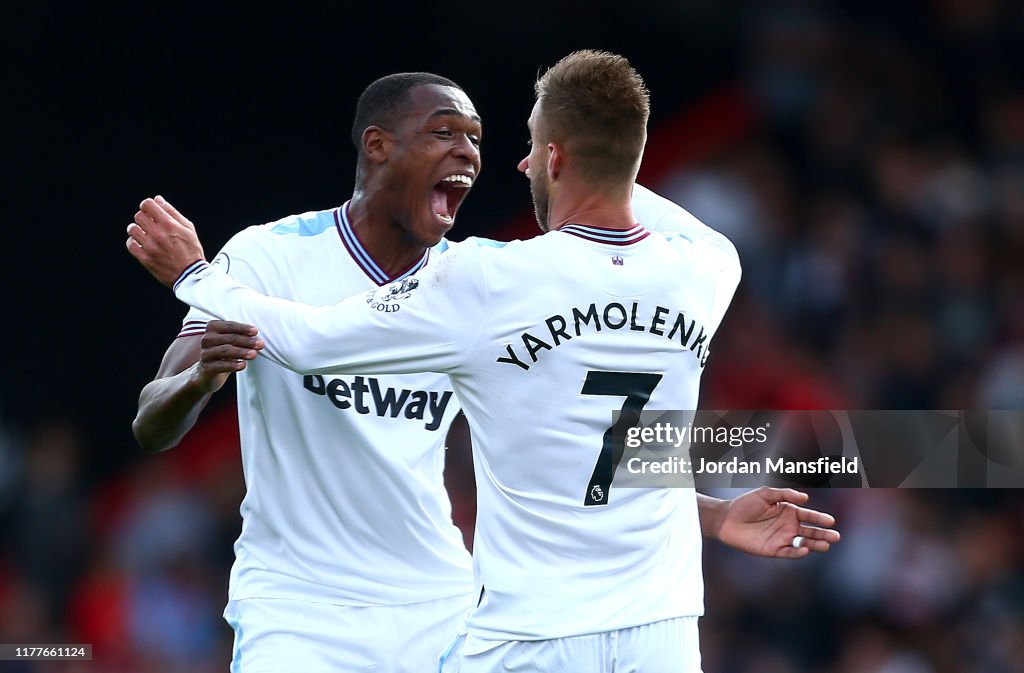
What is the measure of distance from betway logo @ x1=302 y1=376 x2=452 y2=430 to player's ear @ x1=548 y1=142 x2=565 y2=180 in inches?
40.2

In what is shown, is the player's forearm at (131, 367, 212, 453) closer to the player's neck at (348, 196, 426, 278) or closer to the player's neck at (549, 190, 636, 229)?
the player's neck at (348, 196, 426, 278)

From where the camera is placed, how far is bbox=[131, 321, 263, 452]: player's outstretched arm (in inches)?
132

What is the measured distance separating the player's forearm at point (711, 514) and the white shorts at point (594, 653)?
0.52 metres

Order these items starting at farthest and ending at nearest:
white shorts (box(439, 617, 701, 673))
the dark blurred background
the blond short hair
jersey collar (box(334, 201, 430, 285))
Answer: the dark blurred background → jersey collar (box(334, 201, 430, 285)) → the blond short hair → white shorts (box(439, 617, 701, 673))

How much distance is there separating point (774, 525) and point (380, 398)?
4.14 ft

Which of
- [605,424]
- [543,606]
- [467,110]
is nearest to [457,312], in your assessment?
[605,424]

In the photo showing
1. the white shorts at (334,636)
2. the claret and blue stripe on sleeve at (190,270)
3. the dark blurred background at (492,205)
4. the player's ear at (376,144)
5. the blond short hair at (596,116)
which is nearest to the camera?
the blond short hair at (596,116)

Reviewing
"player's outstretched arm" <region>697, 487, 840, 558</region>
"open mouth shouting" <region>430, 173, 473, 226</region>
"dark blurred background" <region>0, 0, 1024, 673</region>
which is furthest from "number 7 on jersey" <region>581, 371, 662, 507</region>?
"dark blurred background" <region>0, 0, 1024, 673</region>

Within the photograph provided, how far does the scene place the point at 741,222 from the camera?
9.99 meters

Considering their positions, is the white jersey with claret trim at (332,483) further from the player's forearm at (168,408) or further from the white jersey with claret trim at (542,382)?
the white jersey with claret trim at (542,382)

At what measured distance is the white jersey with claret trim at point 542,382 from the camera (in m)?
3.28

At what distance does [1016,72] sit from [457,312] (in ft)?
29.5

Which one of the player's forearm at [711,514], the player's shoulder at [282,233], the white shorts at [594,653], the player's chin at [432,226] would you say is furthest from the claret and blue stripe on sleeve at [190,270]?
the player's forearm at [711,514]

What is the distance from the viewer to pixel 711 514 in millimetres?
3867
